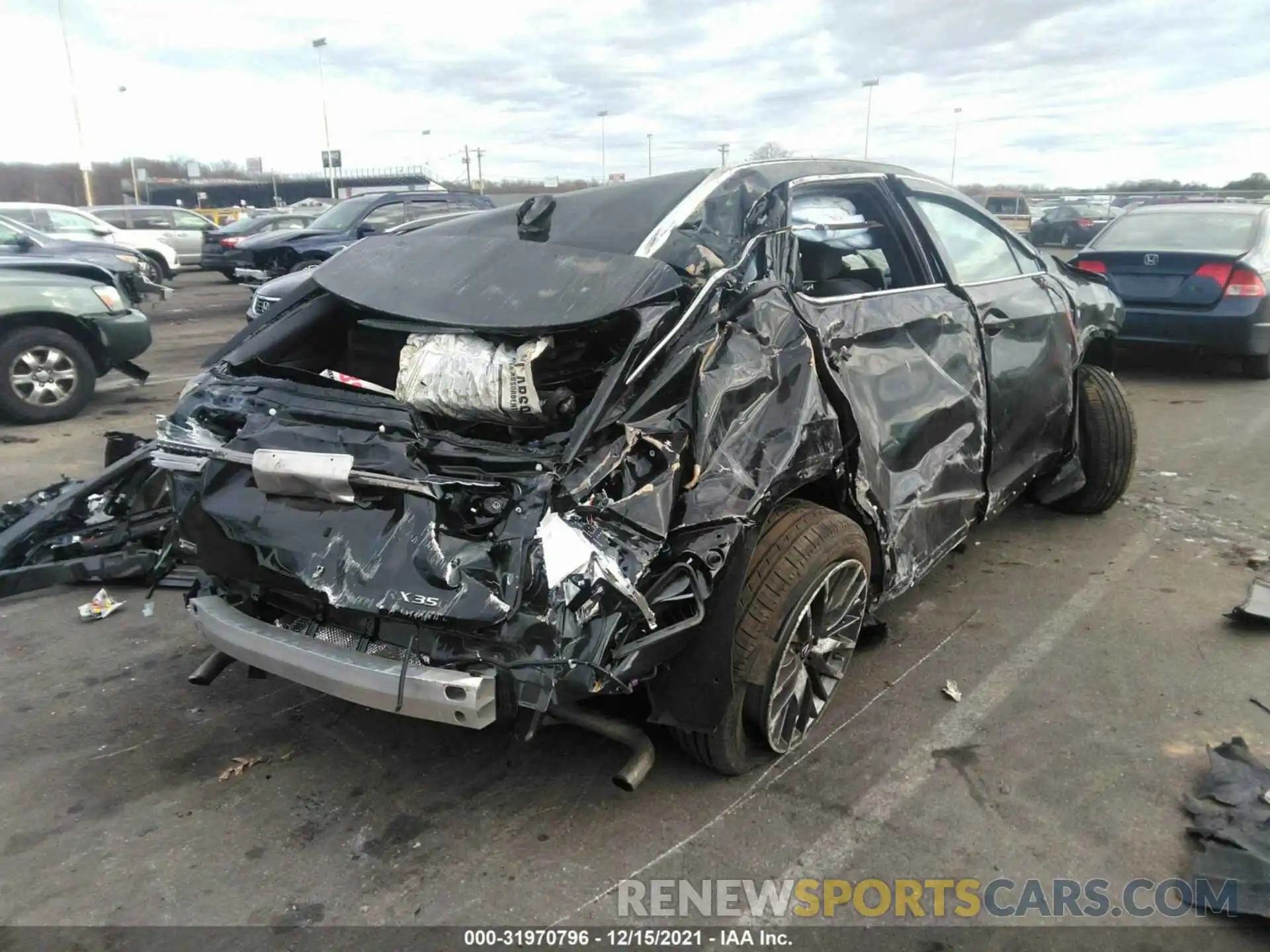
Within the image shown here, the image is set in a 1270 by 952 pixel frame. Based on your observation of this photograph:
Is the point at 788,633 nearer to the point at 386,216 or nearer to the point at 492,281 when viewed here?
the point at 492,281

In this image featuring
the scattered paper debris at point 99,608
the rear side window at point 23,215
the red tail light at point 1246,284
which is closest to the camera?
the scattered paper debris at point 99,608

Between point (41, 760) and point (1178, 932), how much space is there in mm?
3476

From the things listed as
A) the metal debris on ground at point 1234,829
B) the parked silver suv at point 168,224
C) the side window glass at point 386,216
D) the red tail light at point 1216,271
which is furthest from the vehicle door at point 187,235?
the metal debris on ground at point 1234,829

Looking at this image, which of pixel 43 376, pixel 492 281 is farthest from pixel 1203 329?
pixel 43 376

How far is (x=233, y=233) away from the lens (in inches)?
736

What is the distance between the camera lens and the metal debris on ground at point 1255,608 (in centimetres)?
380

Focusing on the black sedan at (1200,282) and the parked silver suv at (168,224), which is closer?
the black sedan at (1200,282)

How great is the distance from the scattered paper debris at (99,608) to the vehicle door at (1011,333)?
3980mm

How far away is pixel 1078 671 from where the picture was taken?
3562 mm

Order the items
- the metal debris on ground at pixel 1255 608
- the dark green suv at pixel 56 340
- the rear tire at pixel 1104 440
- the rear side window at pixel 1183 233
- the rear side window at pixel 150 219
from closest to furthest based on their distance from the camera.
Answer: the metal debris on ground at pixel 1255 608 < the rear tire at pixel 1104 440 < the dark green suv at pixel 56 340 < the rear side window at pixel 1183 233 < the rear side window at pixel 150 219

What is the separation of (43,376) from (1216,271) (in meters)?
10.1

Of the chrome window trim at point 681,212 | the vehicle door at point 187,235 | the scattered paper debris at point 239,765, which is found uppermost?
the chrome window trim at point 681,212

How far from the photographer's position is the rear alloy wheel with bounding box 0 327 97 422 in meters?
7.38

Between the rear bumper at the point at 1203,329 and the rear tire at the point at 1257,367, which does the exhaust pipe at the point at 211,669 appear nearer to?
the rear bumper at the point at 1203,329
